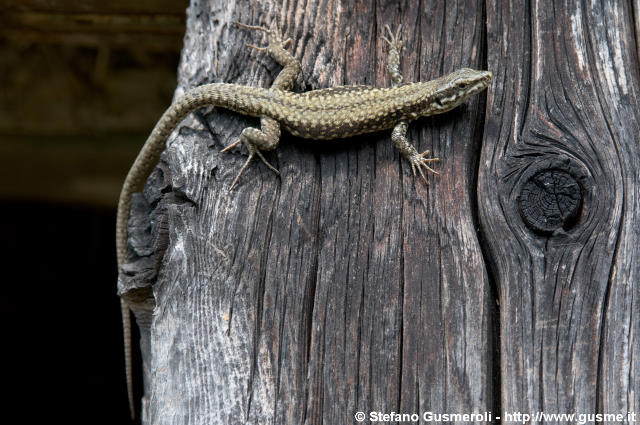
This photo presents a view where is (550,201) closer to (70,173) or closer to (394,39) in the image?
(394,39)

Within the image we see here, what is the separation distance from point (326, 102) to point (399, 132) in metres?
0.38

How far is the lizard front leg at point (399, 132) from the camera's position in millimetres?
2561

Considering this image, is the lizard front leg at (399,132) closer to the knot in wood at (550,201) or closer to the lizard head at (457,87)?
the lizard head at (457,87)

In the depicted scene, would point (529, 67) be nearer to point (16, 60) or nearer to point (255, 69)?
point (255, 69)

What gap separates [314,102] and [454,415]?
1538 mm

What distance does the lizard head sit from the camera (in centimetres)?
264

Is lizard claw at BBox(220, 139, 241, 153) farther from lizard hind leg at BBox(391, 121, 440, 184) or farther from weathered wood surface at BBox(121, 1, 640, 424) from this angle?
lizard hind leg at BBox(391, 121, 440, 184)

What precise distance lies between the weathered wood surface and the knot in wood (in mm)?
25

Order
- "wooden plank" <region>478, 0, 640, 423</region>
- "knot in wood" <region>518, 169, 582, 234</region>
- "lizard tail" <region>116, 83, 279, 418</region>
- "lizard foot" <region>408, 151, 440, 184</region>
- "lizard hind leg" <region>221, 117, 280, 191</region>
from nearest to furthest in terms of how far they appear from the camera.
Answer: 1. "wooden plank" <region>478, 0, 640, 423</region>
2. "knot in wood" <region>518, 169, 582, 234</region>
3. "lizard foot" <region>408, 151, 440, 184</region>
4. "lizard hind leg" <region>221, 117, 280, 191</region>
5. "lizard tail" <region>116, 83, 279, 418</region>

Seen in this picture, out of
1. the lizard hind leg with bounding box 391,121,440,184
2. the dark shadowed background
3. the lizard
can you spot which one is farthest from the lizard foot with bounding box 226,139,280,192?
the dark shadowed background

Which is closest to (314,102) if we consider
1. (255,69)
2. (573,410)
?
(255,69)

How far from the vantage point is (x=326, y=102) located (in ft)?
9.20

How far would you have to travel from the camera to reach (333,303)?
2430mm

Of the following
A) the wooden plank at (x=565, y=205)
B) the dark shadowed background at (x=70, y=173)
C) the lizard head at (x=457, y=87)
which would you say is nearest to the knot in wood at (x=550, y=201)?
the wooden plank at (x=565, y=205)
